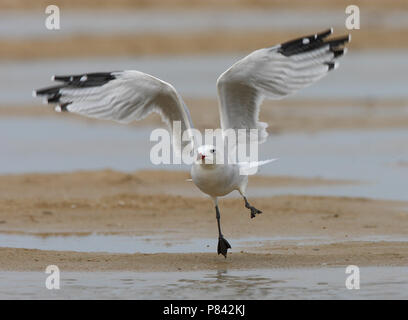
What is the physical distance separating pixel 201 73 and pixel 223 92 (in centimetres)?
1794

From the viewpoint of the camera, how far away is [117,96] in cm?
1027

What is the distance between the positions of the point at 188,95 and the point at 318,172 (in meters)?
9.26

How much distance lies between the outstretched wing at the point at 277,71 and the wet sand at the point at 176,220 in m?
1.56

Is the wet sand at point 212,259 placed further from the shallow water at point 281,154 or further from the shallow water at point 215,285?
the shallow water at point 281,154

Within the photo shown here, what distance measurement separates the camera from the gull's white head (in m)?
9.37

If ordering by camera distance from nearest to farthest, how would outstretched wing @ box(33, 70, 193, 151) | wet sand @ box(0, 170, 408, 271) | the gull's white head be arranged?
the gull's white head, wet sand @ box(0, 170, 408, 271), outstretched wing @ box(33, 70, 193, 151)

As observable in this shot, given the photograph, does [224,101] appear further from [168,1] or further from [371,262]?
[168,1]

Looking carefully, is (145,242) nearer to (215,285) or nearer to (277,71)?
(215,285)

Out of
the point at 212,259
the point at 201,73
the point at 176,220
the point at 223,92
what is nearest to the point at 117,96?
the point at 223,92

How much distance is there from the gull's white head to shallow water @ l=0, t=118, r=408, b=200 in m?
3.86

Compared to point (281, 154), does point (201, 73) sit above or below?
above

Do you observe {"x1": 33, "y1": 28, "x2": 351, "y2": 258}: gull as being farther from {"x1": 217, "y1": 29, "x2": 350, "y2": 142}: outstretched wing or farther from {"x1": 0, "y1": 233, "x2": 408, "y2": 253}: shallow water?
{"x1": 0, "y1": 233, "x2": 408, "y2": 253}: shallow water

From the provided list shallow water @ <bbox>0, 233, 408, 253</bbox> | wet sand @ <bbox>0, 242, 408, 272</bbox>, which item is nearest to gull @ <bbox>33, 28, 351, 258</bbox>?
wet sand @ <bbox>0, 242, 408, 272</bbox>

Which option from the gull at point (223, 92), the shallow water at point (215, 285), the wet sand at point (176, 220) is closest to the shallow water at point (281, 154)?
the wet sand at point (176, 220)
